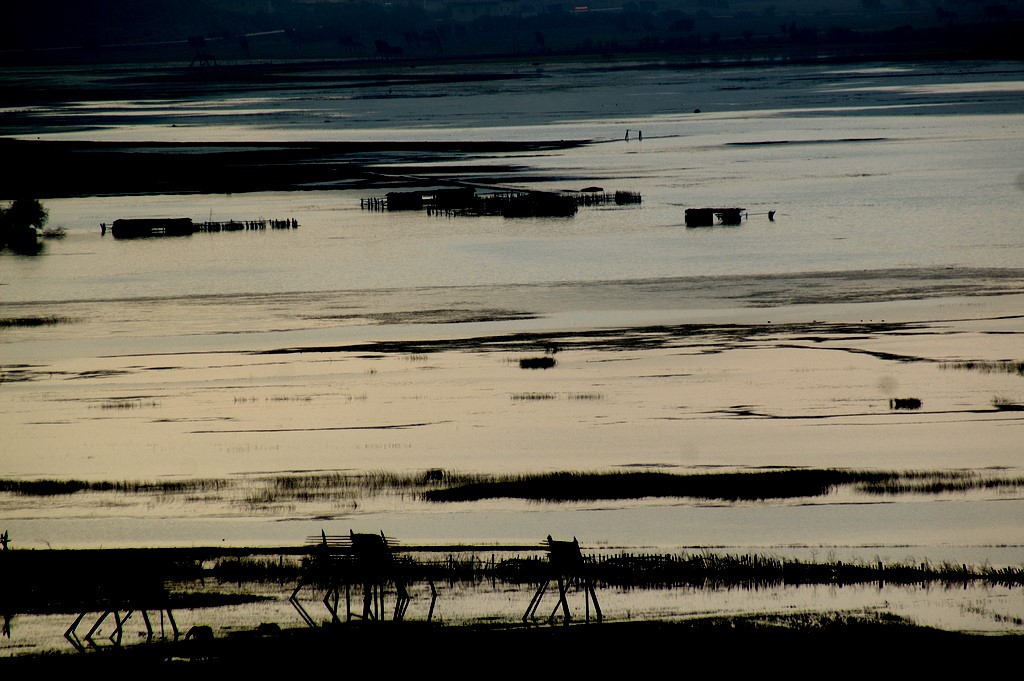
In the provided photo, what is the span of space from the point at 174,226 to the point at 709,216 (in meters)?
27.4

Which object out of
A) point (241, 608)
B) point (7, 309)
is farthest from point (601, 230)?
point (241, 608)

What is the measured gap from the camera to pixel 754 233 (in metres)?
61.8

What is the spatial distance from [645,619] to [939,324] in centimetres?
2352

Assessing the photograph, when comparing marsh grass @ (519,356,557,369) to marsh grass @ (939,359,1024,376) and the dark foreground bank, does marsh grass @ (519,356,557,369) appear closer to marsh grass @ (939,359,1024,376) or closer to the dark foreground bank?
marsh grass @ (939,359,1024,376)

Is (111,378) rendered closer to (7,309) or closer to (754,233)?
(7,309)

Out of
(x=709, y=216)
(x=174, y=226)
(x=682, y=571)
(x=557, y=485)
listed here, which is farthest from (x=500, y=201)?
(x=682, y=571)

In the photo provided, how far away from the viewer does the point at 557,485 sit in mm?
26188

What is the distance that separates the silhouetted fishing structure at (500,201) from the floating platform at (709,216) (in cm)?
787

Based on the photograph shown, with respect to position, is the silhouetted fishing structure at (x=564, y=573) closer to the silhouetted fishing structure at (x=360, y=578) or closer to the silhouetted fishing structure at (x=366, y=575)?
the silhouetted fishing structure at (x=366, y=575)

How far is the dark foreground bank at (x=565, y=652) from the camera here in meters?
16.6

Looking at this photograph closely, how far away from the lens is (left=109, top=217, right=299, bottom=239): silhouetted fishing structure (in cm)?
6850

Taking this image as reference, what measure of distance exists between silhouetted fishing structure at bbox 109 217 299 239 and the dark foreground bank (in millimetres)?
52430

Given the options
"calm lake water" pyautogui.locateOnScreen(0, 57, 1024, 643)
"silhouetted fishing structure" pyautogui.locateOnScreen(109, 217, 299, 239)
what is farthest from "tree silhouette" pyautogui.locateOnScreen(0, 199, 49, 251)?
"silhouetted fishing structure" pyautogui.locateOnScreen(109, 217, 299, 239)

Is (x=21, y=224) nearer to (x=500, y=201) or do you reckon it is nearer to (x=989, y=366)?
(x=500, y=201)
